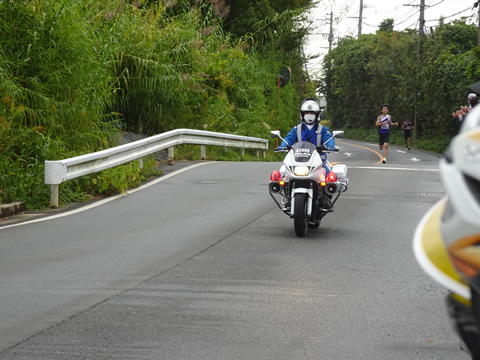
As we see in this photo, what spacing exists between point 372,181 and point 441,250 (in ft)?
50.6

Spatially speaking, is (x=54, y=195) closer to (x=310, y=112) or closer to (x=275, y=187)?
(x=275, y=187)

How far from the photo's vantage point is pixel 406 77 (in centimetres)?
6109

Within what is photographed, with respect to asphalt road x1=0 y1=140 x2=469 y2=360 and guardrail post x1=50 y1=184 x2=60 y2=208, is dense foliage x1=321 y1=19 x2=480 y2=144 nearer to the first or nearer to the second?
guardrail post x1=50 y1=184 x2=60 y2=208

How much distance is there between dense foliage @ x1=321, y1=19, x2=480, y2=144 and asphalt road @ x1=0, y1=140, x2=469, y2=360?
1033 inches

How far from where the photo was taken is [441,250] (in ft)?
5.65

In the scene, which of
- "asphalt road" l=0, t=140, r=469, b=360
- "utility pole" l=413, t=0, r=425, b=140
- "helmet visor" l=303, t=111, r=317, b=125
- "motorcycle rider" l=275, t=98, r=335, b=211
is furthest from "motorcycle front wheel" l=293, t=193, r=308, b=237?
"utility pole" l=413, t=0, r=425, b=140

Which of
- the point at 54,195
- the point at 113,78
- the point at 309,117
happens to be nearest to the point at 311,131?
the point at 309,117

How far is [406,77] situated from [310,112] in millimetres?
52656

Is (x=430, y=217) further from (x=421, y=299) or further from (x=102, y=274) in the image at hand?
(x=102, y=274)

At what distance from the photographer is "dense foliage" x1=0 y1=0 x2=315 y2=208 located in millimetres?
13398

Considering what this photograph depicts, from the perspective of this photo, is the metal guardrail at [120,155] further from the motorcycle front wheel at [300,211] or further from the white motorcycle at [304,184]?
the motorcycle front wheel at [300,211]

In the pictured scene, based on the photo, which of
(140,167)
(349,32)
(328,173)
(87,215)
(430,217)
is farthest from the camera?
(349,32)

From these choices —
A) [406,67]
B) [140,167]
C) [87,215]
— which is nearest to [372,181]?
[140,167]

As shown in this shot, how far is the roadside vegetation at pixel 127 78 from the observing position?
44.2ft
